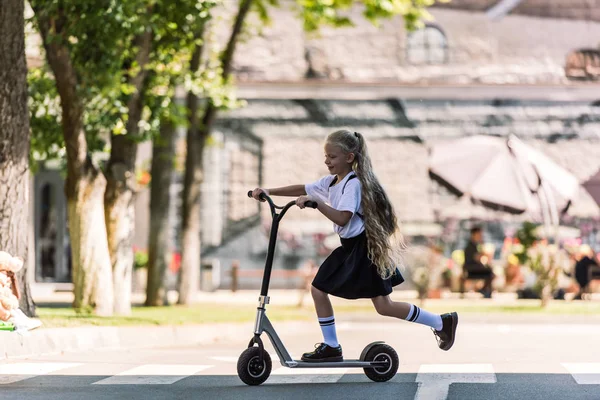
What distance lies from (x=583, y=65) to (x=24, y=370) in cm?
2389

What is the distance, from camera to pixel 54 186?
105ft

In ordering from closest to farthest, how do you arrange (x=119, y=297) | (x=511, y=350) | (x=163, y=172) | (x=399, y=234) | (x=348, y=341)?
(x=399, y=234)
(x=511, y=350)
(x=348, y=341)
(x=119, y=297)
(x=163, y=172)

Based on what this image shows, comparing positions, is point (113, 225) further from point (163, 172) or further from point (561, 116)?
point (561, 116)

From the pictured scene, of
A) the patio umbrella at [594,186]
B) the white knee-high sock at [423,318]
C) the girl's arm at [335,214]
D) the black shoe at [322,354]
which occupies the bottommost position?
the black shoe at [322,354]

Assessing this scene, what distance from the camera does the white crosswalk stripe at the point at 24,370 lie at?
32.3ft

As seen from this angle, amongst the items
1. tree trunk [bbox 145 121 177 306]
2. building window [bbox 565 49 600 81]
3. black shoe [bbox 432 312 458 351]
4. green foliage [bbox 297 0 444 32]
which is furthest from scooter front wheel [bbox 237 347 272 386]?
building window [bbox 565 49 600 81]

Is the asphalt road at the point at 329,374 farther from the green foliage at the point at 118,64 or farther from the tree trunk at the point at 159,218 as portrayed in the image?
the tree trunk at the point at 159,218

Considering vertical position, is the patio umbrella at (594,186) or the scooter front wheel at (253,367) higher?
the patio umbrella at (594,186)

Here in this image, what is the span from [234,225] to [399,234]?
75.9 feet

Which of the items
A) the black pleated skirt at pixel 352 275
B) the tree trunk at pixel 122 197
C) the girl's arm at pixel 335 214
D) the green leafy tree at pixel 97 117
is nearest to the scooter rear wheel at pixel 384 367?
the black pleated skirt at pixel 352 275

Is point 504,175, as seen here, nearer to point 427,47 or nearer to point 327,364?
point 427,47

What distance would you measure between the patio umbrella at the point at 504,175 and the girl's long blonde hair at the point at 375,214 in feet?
53.1

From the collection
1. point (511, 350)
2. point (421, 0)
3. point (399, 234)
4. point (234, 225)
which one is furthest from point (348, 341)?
point (234, 225)

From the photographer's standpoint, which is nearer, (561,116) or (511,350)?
(511,350)
